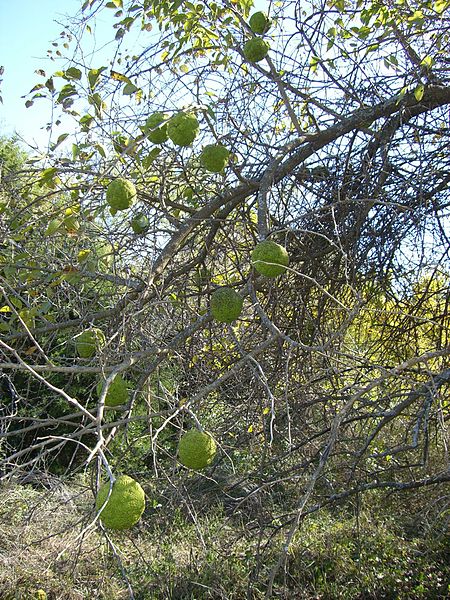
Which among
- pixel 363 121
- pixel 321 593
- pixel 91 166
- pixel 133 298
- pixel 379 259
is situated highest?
pixel 363 121

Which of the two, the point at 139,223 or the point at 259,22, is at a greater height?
the point at 259,22

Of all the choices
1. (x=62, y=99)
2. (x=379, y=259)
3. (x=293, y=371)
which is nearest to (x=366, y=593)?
(x=293, y=371)

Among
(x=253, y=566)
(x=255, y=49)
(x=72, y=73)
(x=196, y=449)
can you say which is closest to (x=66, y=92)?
(x=72, y=73)

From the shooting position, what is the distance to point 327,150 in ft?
10.00

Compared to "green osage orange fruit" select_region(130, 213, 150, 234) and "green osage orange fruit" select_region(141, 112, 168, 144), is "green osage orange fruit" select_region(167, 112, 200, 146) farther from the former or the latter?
"green osage orange fruit" select_region(130, 213, 150, 234)

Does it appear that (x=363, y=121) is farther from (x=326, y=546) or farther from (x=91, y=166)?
(x=326, y=546)

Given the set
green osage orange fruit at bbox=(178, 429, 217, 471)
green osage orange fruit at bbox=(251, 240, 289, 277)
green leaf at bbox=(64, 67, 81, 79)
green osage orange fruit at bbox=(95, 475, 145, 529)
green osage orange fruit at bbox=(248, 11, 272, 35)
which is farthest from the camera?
green osage orange fruit at bbox=(248, 11, 272, 35)

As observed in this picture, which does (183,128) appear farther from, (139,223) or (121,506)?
(121,506)

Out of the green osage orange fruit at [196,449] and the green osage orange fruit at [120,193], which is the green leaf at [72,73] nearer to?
the green osage orange fruit at [120,193]

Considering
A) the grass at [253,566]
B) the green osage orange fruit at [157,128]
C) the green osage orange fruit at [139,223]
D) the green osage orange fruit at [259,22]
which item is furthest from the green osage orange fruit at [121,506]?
the grass at [253,566]

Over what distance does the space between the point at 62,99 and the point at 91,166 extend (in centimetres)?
35

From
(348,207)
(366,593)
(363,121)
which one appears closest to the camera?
(363,121)

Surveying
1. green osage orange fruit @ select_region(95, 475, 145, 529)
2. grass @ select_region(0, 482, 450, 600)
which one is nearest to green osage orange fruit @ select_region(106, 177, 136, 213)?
green osage orange fruit @ select_region(95, 475, 145, 529)

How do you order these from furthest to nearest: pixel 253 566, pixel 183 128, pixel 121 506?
pixel 253 566, pixel 183 128, pixel 121 506
